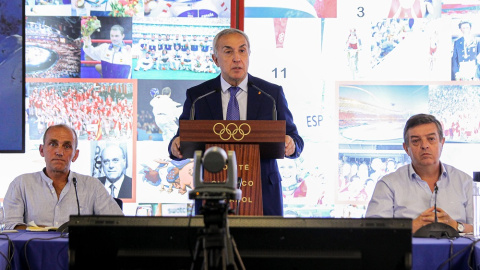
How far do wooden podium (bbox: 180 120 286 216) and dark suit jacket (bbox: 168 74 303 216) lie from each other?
509mm

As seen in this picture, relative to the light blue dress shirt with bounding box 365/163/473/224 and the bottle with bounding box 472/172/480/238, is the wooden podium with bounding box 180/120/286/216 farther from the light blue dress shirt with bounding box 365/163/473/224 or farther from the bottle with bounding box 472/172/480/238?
the bottle with bounding box 472/172/480/238

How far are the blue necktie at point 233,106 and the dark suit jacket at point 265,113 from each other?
0.16 ft

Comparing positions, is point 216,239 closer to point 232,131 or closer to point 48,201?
point 232,131

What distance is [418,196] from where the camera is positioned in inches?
130

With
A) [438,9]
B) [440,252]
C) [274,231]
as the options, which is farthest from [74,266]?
[438,9]

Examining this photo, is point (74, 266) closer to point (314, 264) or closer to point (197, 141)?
point (314, 264)

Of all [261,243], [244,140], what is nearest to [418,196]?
[244,140]

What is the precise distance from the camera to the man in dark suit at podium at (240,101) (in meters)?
3.15

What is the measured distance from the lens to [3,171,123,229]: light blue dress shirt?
11.8 ft

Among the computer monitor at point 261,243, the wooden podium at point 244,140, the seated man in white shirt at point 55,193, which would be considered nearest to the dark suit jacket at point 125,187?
the seated man in white shirt at point 55,193

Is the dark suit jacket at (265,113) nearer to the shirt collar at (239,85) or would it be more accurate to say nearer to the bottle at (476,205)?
the shirt collar at (239,85)

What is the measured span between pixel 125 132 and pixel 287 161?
50.0 inches

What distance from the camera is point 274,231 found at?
5.04 feet

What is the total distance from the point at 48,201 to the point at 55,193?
0.07m
